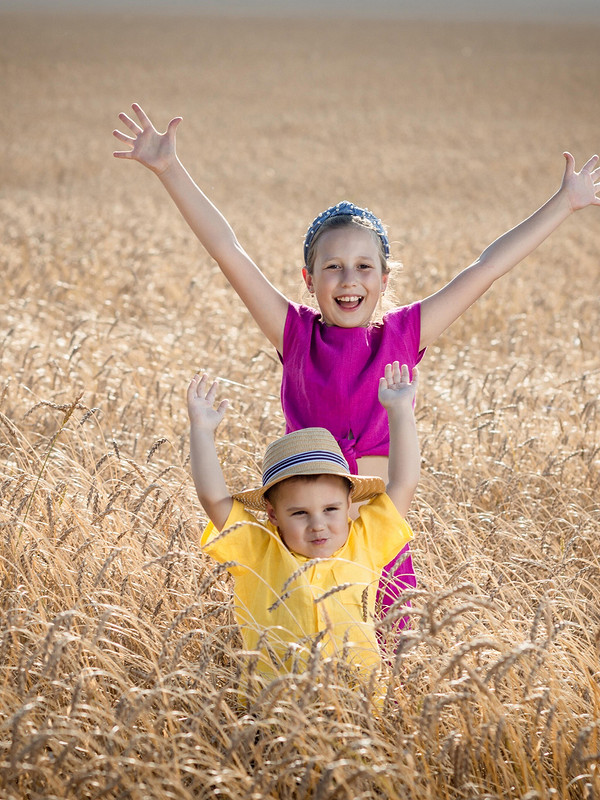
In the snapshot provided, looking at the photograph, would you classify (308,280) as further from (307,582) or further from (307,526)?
(307,582)

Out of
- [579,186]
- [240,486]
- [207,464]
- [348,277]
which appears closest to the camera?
[207,464]

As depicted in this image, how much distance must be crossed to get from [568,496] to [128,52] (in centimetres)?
4147

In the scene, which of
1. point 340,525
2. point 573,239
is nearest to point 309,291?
point 340,525

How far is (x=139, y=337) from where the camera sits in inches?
241

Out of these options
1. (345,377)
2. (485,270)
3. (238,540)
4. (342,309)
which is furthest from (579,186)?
(238,540)

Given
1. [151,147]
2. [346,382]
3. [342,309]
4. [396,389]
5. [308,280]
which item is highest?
[151,147]

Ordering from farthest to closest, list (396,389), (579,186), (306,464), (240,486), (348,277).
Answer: (240,486) < (579,186) < (348,277) < (396,389) < (306,464)

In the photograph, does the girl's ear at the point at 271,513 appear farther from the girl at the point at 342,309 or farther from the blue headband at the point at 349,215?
the blue headband at the point at 349,215

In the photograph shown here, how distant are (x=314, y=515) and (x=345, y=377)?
0.64 metres

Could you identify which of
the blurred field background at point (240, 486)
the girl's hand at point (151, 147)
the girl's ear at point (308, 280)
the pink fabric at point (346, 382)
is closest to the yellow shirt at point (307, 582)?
the blurred field background at point (240, 486)

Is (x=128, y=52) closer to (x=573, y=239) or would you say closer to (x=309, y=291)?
(x=573, y=239)

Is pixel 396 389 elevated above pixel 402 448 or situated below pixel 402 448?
above

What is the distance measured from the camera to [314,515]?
248 cm

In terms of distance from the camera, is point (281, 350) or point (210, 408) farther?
point (281, 350)
